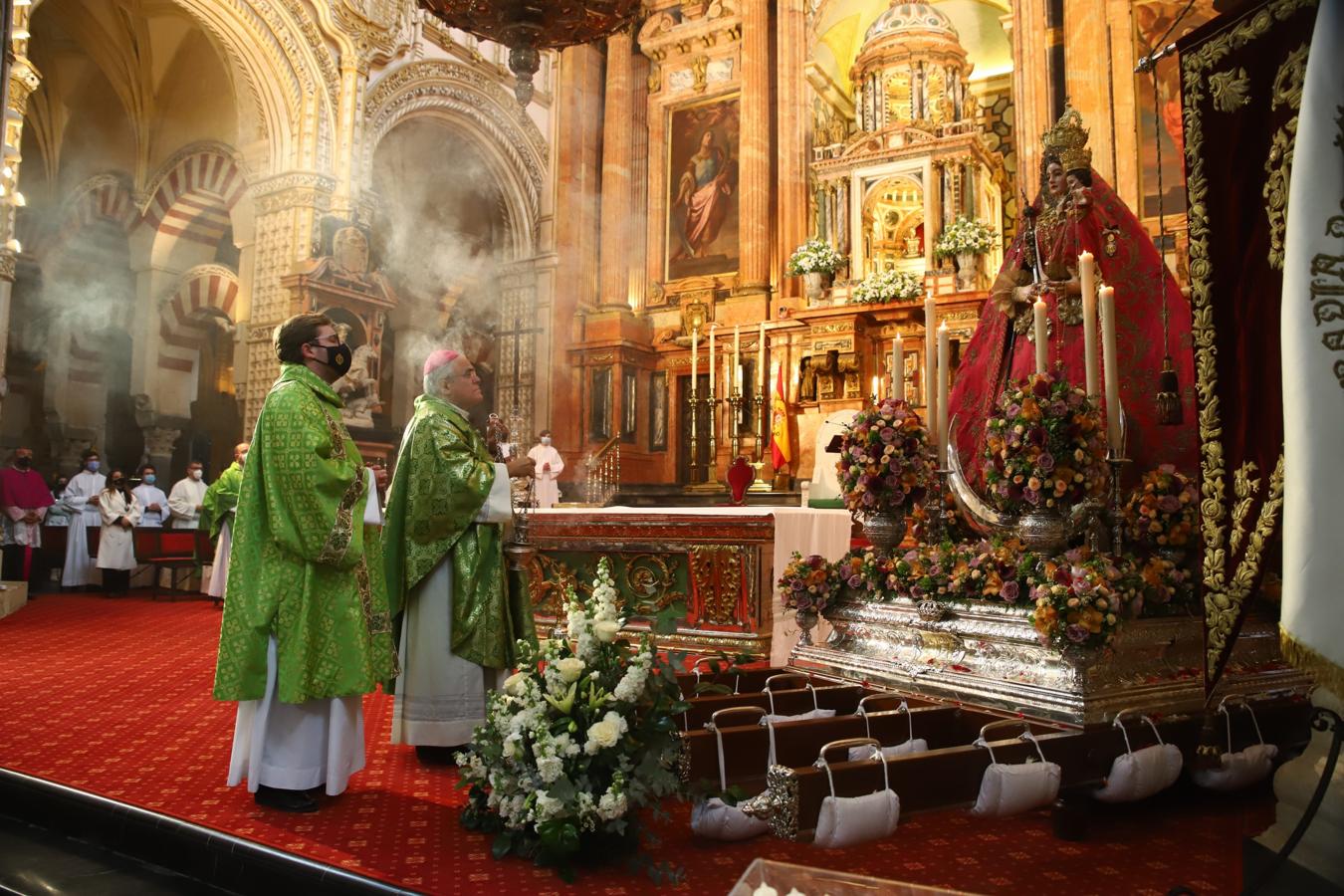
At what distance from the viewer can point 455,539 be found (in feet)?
12.6

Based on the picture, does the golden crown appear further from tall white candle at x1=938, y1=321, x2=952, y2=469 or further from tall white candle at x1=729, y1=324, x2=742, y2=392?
tall white candle at x1=729, y1=324, x2=742, y2=392

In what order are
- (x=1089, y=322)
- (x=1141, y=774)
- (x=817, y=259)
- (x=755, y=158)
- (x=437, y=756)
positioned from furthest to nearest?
1. (x=755, y=158)
2. (x=817, y=259)
3. (x=437, y=756)
4. (x=1089, y=322)
5. (x=1141, y=774)

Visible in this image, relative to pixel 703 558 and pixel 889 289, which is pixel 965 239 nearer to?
pixel 889 289

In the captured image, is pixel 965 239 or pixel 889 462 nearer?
pixel 889 462

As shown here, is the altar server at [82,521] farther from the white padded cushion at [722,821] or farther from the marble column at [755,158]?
the white padded cushion at [722,821]

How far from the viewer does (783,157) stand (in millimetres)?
13945

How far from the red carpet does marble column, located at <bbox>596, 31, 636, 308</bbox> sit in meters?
11.4

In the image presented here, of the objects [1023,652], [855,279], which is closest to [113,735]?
[1023,652]

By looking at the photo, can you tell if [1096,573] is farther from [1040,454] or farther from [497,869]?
[497,869]

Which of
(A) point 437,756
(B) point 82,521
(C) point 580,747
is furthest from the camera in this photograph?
(B) point 82,521

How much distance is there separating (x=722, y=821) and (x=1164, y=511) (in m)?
2.01

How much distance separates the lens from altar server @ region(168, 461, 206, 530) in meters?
12.5

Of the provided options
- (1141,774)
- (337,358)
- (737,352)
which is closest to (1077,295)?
(1141,774)

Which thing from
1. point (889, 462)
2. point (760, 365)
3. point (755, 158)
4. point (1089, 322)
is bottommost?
point (889, 462)
